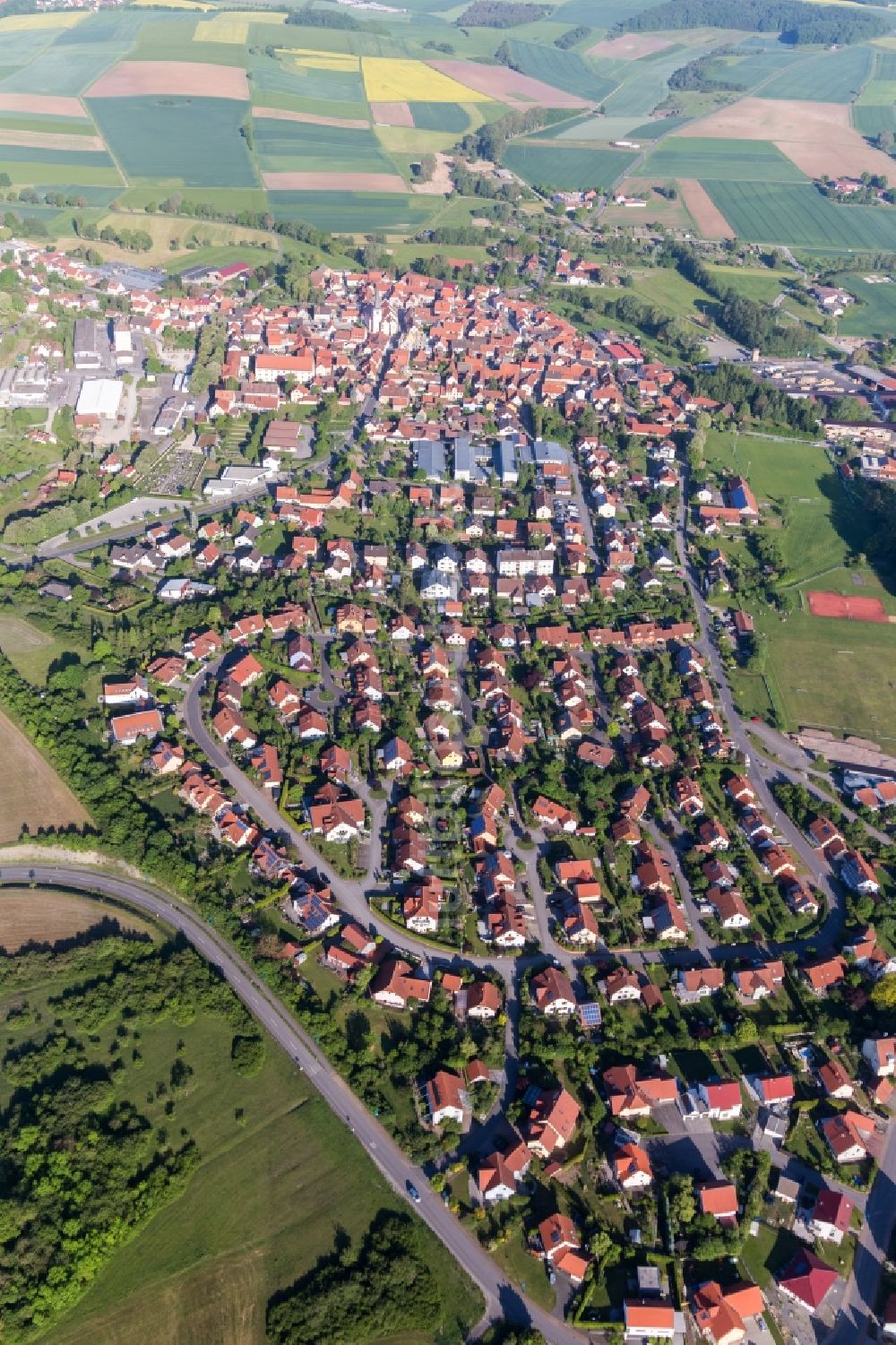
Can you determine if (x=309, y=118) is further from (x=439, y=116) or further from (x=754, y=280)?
(x=754, y=280)

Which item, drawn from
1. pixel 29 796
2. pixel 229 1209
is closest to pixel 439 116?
pixel 29 796

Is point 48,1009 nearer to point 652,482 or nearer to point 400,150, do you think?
point 652,482

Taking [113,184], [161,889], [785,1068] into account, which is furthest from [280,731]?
[113,184]

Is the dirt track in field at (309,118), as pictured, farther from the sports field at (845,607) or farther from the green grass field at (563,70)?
the sports field at (845,607)

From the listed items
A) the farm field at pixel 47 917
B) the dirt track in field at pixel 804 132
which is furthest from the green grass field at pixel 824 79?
the farm field at pixel 47 917

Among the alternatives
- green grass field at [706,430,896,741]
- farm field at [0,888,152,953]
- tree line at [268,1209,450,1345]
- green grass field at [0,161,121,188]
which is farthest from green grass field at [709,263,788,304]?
tree line at [268,1209,450,1345]

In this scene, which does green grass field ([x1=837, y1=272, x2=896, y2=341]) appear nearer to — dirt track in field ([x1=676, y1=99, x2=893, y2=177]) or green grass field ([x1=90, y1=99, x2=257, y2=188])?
dirt track in field ([x1=676, y1=99, x2=893, y2=177])
